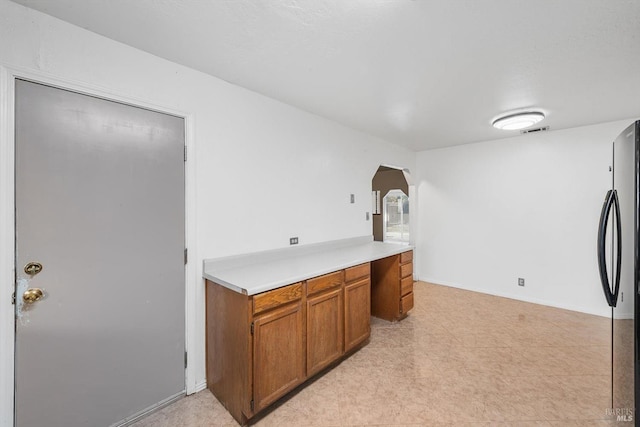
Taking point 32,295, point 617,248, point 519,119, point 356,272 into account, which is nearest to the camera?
point 32,295

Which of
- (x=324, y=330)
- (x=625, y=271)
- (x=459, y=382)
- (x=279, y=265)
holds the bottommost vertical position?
(x=459, y=382)

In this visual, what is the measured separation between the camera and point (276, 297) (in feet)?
5.74

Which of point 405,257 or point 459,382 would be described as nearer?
point 459,382

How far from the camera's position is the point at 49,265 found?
1.44 meters

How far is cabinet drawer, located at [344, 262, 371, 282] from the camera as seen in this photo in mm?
2333

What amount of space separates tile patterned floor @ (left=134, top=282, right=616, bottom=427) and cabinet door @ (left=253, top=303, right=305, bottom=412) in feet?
0.57

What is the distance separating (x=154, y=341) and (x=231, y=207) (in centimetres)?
108

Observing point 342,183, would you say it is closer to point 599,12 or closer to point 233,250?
point 233,250

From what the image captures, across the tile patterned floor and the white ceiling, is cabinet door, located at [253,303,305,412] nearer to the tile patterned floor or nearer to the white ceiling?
the tile patterned floor

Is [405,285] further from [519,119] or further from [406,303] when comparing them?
[519,119]

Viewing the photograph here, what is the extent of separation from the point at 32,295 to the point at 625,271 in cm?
318

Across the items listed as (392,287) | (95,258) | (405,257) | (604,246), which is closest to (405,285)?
(392,287)

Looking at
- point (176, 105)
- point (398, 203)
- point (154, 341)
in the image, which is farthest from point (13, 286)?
point (398, 203)

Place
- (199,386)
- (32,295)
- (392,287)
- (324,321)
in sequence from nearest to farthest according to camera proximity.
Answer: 1. (32,295)
2. (199,386)
3. (324,321)
4. (392,287)
